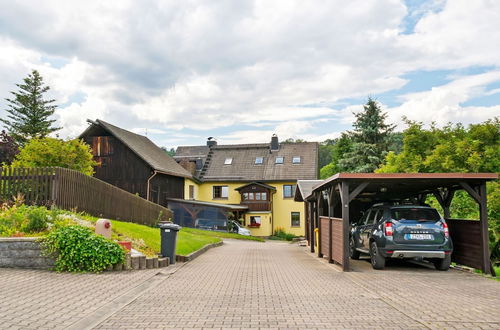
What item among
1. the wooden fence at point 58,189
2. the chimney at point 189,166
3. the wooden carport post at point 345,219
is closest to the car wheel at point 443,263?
the wooden carport post at point 345,219

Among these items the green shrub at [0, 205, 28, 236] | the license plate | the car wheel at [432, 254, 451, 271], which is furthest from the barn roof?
the license plate

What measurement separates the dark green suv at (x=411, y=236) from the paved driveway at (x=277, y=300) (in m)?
0.55

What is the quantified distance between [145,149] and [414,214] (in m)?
31.9

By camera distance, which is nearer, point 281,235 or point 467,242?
point 467,242

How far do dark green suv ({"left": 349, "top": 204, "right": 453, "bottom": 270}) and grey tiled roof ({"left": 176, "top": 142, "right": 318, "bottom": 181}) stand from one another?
114ft

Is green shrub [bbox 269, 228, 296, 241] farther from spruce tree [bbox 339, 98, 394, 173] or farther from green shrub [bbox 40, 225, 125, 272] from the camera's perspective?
green shrub [bbox 40, 225, 125, 272]

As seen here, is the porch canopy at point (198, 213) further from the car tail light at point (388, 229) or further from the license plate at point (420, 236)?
the license plate at point (420, 236)

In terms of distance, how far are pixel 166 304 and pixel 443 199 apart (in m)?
10.3

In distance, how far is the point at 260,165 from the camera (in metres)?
49.9

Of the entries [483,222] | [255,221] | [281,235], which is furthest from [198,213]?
[483,222]

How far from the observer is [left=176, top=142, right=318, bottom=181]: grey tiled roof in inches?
1887

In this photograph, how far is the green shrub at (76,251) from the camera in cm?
1045

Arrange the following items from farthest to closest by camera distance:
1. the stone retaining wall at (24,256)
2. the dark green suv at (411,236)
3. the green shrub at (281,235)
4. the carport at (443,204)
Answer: the green shrub at (281,235) < the carport at (443,204) < the dark green suv at (411,236) < the stone retaining wall at (24,256)

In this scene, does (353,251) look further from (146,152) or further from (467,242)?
(146,152)
